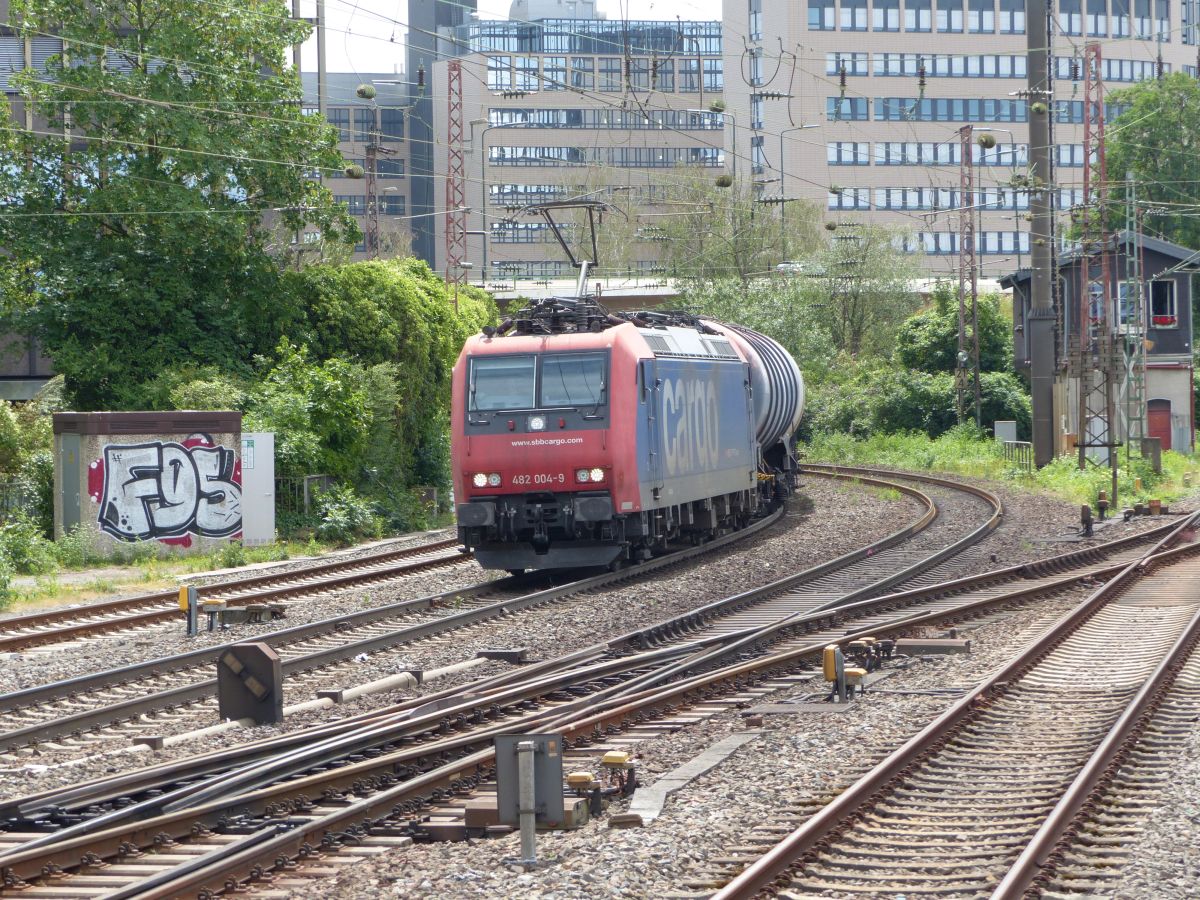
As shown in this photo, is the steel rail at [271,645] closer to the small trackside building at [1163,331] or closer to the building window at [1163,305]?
the small trackside building at [1163,331]

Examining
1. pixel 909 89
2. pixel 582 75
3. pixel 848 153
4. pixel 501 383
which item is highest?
pixel 582 75

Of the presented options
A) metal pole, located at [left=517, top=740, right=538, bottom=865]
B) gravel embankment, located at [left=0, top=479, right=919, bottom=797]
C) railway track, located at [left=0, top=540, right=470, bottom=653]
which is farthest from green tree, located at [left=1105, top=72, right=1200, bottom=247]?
metal pole, located at [left=517, top=740, right=538, bottom=865]

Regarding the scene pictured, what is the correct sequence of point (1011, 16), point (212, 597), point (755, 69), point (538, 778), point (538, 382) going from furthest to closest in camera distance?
point (1011, 16) → point (755, 69) → point (538, 382) → point (212, 597) → point (538, 778)

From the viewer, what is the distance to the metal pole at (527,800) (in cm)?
739

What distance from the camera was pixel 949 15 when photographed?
9400 centimetres

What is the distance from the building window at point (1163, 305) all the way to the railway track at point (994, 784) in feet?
124

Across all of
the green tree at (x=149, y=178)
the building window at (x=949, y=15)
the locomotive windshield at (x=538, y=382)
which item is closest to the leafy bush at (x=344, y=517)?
the green tree at (x=149, y=178)

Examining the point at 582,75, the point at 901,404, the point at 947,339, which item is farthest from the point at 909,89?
the point at 901,404

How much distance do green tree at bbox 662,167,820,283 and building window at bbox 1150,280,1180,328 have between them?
21291mm

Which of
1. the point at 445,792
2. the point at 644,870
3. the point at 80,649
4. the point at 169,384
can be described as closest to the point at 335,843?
the point at 445,792

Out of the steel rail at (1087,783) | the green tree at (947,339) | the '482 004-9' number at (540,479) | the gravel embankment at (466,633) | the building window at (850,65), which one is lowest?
the gravel embankment at (466,633)

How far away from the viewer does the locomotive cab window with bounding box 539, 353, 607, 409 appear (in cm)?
1903

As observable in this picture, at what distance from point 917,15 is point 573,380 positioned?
266 feet

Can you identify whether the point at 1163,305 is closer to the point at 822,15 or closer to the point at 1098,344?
the point at 1098,344
